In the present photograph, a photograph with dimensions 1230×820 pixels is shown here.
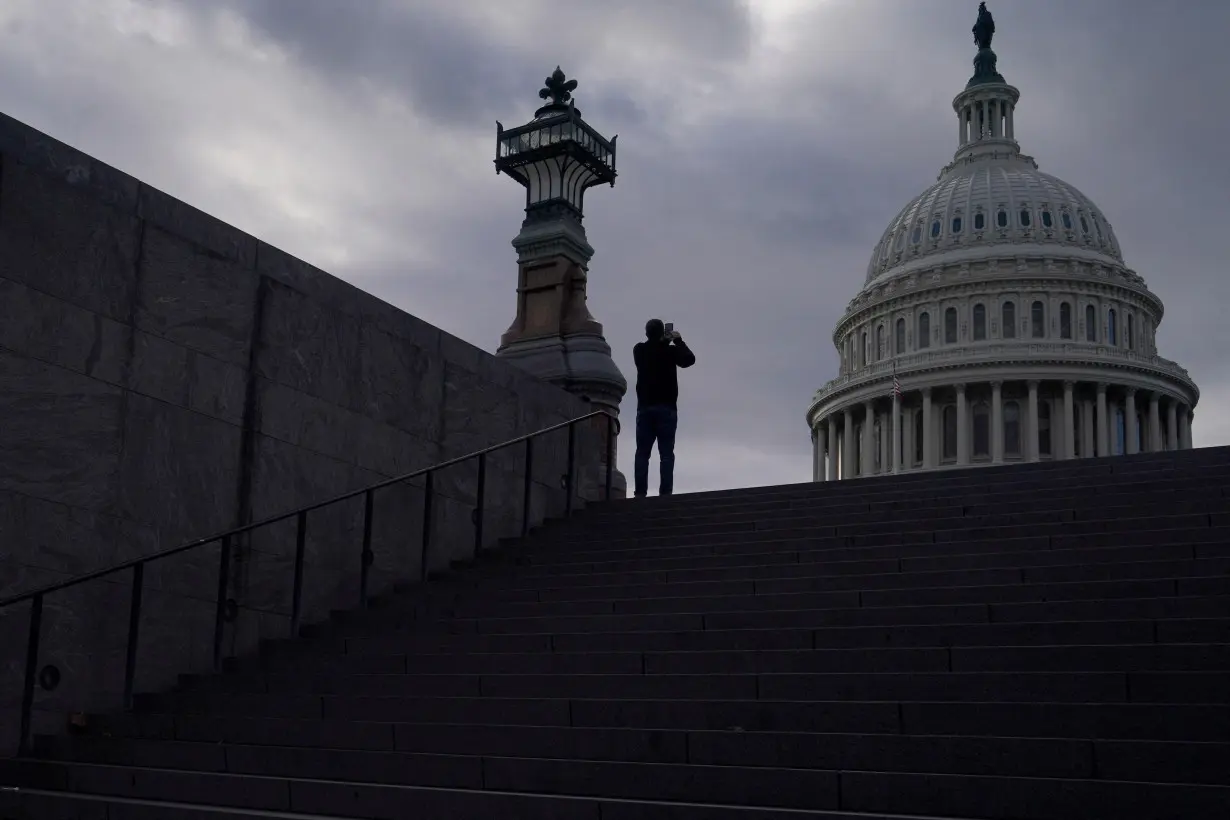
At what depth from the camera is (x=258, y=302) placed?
1061cm

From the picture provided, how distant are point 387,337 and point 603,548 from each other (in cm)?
265

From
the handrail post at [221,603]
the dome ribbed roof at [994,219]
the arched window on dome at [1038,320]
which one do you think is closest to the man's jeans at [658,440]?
the handrail post at [221,603]

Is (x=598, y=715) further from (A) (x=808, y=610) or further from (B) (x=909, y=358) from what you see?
(B) (x=909, y=358)

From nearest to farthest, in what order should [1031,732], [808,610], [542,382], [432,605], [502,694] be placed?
[1031,732], [502,694], [808,610], [432,605], [542,382]

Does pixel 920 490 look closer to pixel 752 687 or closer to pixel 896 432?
pixel 752 687

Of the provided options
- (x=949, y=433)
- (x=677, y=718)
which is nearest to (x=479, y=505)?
(x=677, y=718)

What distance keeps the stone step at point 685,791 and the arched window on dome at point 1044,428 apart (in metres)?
84.8

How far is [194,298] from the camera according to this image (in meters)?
10.0

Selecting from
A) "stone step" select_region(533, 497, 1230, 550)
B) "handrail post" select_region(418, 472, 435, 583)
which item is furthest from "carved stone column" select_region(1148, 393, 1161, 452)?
"handrail post" select_region(418, 472, 435, 583)

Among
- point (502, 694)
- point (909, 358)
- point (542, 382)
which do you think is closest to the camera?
point (502, 694)

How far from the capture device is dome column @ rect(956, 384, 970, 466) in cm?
8850

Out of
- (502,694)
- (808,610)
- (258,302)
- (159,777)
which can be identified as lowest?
(159,777)

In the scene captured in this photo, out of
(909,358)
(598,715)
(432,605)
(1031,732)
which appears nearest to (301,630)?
(432,605)

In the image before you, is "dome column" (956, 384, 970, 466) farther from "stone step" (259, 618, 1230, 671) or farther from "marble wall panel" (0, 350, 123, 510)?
"marble wall panel" (0, 350, 123, 510)
